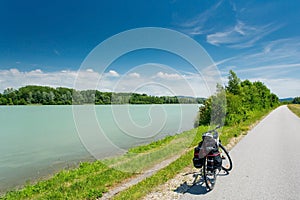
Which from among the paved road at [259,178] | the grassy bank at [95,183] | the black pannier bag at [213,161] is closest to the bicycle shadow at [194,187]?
the paved road at [259,178]

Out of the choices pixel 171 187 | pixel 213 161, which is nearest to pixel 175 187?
pixel 171 187

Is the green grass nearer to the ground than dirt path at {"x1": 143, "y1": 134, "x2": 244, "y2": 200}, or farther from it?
nearer to the ground

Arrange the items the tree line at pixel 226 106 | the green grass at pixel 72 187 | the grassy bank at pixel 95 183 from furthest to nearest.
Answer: the tree line at pixel 226 106
the green grass at pixel 72 187
the grassy bank at pixel 95 183

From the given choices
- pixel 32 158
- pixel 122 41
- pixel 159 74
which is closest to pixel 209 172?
pixel 122 41

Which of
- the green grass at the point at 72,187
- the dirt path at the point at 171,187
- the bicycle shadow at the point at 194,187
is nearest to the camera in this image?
the dirt path at the point at 171,187

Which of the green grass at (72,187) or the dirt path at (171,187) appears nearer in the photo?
the dirt path at (171,187)

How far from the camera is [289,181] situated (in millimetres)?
5527

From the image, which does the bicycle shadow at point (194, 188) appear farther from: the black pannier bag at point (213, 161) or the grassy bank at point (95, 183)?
the grassy bank at point (95, 183)

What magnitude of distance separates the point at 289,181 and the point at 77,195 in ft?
16.7

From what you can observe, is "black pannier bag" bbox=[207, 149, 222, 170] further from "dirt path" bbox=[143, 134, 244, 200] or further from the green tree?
the green tree

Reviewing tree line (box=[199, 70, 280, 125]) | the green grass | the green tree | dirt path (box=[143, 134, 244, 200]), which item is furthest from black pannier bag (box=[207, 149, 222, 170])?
the green tree

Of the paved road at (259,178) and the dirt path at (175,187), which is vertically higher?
the paved road at (259,178)

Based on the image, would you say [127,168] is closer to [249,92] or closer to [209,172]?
[209,172]

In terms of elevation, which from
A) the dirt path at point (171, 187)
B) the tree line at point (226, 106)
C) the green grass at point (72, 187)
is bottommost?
the green grass at point (72, 187)
